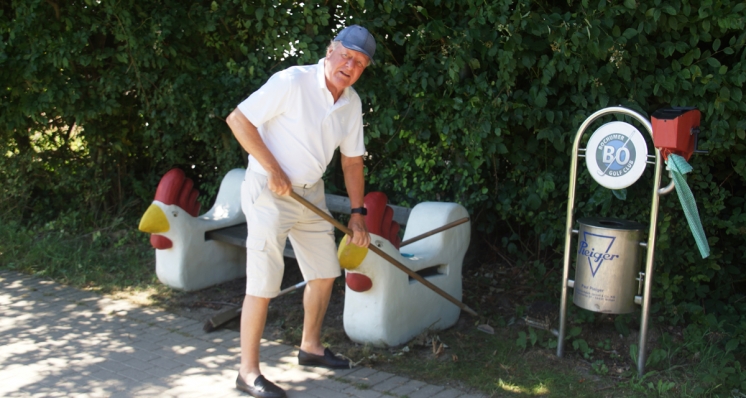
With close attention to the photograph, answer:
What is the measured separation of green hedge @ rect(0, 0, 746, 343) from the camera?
4379 millimetres

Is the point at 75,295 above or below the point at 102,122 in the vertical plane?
below

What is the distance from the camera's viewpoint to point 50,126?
7.62 metres

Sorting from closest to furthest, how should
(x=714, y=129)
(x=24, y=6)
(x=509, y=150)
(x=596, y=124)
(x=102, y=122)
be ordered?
(x=714, y=129) → (x=596, y=124) → (x=509, y=150) → (x=24, y=6) → (x=102, y=122)

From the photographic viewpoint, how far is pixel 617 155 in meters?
3.94

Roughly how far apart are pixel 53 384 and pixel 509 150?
3.19 m

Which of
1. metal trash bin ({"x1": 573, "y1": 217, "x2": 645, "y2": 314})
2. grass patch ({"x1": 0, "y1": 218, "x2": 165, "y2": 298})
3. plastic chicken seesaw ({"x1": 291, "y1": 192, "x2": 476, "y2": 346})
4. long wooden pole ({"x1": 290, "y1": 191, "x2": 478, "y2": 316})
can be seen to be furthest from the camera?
grass patch ({"x1": 0, "y1": 218, "x2": 165, "y2": 298})

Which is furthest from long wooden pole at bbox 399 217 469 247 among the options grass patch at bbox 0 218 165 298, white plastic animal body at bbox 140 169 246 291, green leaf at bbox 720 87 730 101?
grass patch at bbox 0 218 165 298

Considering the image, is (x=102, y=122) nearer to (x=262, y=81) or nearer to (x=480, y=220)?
(x=262, y=81)

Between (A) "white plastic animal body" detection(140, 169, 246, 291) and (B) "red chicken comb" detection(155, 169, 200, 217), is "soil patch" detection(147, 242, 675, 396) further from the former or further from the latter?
(B) "red chicken comb" detection(155, 169, 200, 217)

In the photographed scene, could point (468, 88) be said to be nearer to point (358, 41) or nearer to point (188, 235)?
point (358, 41)

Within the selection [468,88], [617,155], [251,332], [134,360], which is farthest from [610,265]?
[134,360]

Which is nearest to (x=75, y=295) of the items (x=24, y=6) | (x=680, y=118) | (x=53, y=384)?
(x=53, y=384)

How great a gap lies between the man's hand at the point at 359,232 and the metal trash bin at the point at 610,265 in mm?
1220

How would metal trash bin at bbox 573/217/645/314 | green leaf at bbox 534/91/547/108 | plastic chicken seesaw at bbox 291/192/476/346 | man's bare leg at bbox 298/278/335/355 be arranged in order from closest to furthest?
1. metal trash bin at bbox 573/217/645/314
2. man's bare leg at bbox 298/278/335/355
3. plastic chicken seesaw at bbox 291/192/476/346
4. green leaf at bbox 534/91/547/108
